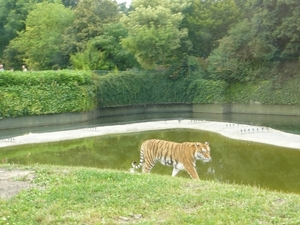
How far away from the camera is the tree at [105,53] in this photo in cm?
3734

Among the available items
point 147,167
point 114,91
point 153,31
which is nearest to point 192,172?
point 147,167

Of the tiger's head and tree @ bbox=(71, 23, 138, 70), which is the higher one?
tree @ bbox=(71, 23, 138, 70)

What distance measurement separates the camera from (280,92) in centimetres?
3328

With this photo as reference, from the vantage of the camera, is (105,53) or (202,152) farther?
(105,53)

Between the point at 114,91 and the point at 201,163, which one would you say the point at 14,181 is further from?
the point at 114,91

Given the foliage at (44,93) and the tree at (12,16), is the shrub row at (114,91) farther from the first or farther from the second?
the tree at (12,16)

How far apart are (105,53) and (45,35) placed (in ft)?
20.2

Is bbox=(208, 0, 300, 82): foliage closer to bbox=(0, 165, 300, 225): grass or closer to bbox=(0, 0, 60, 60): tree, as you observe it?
bbox=(0, 0, 60, 60): tree

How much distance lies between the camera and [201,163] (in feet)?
51.8

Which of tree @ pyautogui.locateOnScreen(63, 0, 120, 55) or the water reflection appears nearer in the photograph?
the water reflection

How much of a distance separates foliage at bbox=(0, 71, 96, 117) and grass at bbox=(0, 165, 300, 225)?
21751 mm

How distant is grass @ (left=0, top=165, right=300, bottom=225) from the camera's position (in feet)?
18.8

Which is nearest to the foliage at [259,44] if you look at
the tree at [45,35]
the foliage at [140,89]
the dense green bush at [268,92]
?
the dense green bush at [268,92]

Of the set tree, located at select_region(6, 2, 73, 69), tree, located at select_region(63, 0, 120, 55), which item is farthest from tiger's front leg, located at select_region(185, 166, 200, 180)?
tree, located at select_region(6, 2, 73, 69)
